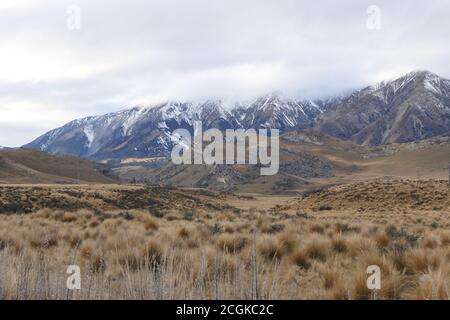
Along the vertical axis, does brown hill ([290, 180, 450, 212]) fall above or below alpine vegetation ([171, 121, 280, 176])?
below

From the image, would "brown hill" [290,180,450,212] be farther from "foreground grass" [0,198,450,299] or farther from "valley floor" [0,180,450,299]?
"foreground grass" [0,198,450,299]

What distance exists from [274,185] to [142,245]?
117601 millimetres

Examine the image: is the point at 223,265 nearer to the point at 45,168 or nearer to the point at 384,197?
the point at 384,197

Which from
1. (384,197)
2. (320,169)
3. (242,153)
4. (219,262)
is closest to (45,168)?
(242,153)

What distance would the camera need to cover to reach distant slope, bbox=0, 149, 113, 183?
78000mm

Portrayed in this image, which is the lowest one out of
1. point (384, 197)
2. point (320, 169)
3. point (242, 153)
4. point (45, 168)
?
point (384, 197)

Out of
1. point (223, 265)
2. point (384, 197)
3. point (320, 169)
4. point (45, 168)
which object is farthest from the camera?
point (320, 169)

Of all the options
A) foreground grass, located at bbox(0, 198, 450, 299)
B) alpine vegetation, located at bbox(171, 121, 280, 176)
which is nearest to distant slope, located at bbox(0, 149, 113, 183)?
alpine vegetation, located at bbox(171, 121, 280, 176)

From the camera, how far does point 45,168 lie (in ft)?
316

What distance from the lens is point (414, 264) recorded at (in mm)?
8336

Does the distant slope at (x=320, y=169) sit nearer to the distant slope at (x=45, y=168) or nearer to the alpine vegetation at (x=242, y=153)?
the alpine vegetation at (x=242, y=153)

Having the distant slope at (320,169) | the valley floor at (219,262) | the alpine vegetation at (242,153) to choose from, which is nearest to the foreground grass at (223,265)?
→ the valley floor at (219,262)
